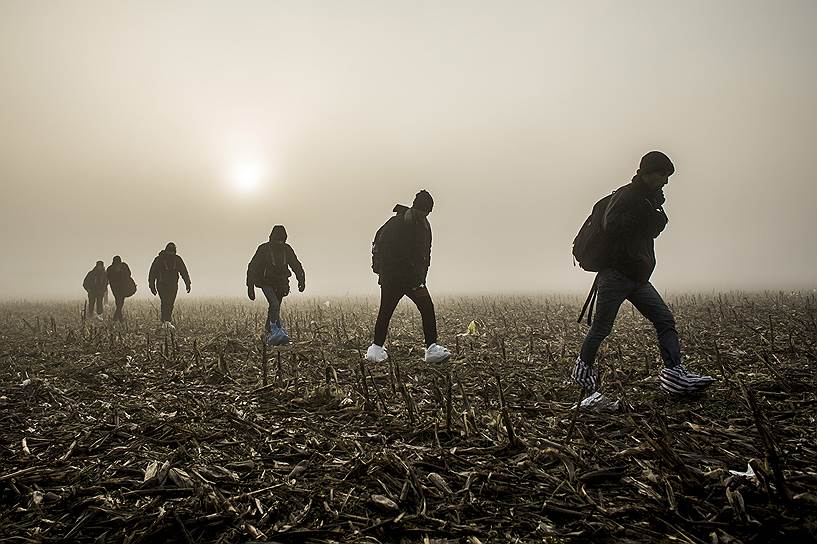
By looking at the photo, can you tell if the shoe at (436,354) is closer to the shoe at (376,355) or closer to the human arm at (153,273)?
the shoe at (376,355)

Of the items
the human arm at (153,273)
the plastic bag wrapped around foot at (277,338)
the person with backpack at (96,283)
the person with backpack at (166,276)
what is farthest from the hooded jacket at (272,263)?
the person with backpack at (96,283)

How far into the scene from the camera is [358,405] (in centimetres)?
536

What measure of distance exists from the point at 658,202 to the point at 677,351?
67.6 inches

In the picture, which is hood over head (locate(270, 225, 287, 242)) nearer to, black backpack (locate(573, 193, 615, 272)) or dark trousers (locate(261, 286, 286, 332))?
dark trousers (locate(261, 286, 286, 332))

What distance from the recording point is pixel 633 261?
5246mm

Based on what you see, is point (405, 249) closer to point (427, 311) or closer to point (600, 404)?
point (427, 311)

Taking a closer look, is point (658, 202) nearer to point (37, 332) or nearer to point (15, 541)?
point (15, 541)

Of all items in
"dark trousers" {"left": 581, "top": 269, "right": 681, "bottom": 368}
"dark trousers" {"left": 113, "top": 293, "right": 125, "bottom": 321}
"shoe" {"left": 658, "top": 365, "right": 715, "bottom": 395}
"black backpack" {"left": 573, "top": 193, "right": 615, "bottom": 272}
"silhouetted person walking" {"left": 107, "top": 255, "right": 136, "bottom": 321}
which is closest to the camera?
"shoe" {"left": 658, "top": 365, "right": 715, "bottom": 395}

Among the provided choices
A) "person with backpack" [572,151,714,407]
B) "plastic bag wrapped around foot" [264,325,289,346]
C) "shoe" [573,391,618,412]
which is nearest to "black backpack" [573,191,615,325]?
"person with backpack" [572,151,714,407]

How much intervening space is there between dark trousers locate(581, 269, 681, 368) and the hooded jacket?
25.3 feet

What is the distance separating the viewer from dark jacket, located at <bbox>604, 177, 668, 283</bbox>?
203 inches

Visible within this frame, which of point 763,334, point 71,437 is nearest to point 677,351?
point 763,334

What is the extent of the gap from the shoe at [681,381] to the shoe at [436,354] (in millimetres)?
3534

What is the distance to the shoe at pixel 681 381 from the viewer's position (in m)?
5.01
